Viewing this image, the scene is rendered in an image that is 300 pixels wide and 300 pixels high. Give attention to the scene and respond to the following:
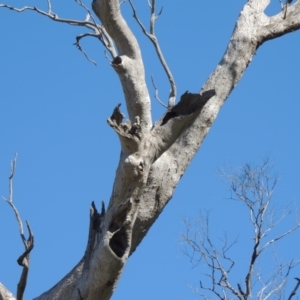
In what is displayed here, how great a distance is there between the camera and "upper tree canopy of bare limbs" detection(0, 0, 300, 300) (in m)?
Answer: 2.95

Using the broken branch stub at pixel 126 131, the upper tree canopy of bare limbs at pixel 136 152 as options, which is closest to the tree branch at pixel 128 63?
the upper tree canopy of bare limbs at pixel 136 152

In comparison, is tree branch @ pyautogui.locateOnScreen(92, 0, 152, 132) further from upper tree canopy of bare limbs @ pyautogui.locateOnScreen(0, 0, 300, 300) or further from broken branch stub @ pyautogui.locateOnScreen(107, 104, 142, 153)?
broken branch stub @ pyautogui.locateOnScreen(107, 104, 142, 153)

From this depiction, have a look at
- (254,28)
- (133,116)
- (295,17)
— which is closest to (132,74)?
(133,116)

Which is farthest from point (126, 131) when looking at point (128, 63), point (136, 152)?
point (128, 63)

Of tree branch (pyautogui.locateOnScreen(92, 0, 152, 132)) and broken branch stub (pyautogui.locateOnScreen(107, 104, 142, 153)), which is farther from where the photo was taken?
tree branch (pyautogui.locateOnScreen(92, 0, 152, 132))

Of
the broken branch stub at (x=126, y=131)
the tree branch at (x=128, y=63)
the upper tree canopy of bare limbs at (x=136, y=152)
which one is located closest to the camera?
the broken branch stub at (x=126, y=131)

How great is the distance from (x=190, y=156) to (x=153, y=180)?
10.9 inches

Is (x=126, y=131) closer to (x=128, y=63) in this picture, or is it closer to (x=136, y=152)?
(x=136, y=152)

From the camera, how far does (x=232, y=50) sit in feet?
12.3

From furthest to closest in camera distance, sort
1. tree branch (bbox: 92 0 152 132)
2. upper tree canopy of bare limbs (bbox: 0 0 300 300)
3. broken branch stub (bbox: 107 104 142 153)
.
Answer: tree branch (bbox: 92 0 152 132)
upper tree canopy of bare limbs (bbox: 0 0 300 300)
broken branch stub (bbox: 107 104 142 153)

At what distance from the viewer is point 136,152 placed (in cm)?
291

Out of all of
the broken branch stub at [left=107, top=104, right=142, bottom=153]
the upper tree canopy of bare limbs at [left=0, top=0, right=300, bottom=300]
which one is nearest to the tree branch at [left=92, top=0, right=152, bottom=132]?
the upper tree canopy of bare limbs at [left=0, top=0, right=300, bottom=300]

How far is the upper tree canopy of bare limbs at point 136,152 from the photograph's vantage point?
9.68 ft

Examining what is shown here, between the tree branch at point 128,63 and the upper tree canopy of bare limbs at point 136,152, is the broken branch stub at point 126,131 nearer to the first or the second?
the upper tree canopy of bare limbs at point 136,152
